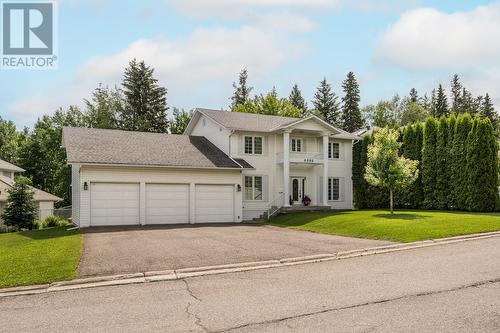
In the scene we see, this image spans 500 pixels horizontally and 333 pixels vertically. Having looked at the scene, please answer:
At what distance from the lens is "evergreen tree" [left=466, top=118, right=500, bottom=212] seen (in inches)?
960

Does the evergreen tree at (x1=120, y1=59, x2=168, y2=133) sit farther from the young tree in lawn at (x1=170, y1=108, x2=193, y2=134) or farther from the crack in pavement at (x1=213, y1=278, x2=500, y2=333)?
the crack in pavement at (x1=213, y1=278, x2=500, y2=333)

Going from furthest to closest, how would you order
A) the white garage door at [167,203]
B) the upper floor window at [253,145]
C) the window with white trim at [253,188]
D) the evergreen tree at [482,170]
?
the upper floor window at [253,145]
the window with white trim at [253,188]
the evergreen tree at [482,170]
the white garage door at [167,203]

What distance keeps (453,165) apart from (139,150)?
18787mm

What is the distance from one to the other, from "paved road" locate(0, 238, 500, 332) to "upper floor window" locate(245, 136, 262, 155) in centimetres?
1826

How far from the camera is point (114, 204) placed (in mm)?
22469

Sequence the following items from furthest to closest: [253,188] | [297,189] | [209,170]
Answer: [297,189], [253,188], [209,170]

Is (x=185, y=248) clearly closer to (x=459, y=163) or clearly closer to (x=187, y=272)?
(x=187, y=272)

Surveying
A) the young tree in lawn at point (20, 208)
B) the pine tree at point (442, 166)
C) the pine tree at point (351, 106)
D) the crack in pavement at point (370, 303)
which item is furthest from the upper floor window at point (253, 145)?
the pine tree at point (351, 106)

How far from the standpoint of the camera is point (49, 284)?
356 inches

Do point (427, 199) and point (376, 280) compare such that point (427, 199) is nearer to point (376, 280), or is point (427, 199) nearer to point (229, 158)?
point (229, 158)

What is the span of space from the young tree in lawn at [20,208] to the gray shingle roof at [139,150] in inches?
169

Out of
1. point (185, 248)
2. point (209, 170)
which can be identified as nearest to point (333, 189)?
point (209, 170)

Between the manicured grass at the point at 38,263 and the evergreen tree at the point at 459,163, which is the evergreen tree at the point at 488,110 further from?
the manicured grass at the point at 38,263

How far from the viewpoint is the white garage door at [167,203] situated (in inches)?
922
